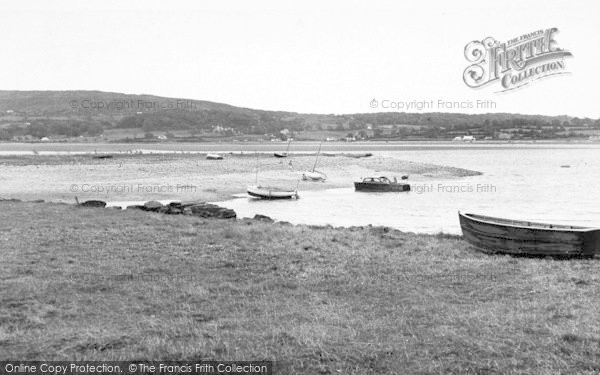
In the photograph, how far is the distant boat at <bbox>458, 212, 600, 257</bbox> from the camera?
56.9 ft

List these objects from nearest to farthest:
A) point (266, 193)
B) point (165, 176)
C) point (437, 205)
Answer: point (437, 205), point (266, 193), point (165, 176)

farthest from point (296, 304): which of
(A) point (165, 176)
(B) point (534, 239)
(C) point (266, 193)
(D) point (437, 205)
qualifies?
(A) point (165, 176)

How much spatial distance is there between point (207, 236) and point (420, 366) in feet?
42.2

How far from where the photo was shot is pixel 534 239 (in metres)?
17.8

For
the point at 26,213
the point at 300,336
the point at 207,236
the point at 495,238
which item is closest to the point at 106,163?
the point at 26,213

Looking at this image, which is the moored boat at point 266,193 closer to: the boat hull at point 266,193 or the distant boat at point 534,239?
the boat hull at point 266,193

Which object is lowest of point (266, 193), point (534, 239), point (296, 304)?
point (266, 193)

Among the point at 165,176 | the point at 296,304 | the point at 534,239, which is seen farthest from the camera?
the point at 165,176

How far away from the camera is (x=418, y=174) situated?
7369cm

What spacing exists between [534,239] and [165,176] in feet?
154

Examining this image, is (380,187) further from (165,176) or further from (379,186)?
(165,176)

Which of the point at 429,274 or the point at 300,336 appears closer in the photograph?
the point at 300,336

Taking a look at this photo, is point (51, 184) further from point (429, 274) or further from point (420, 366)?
point (420, 366)

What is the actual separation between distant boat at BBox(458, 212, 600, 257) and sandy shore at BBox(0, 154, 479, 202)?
26297mm
